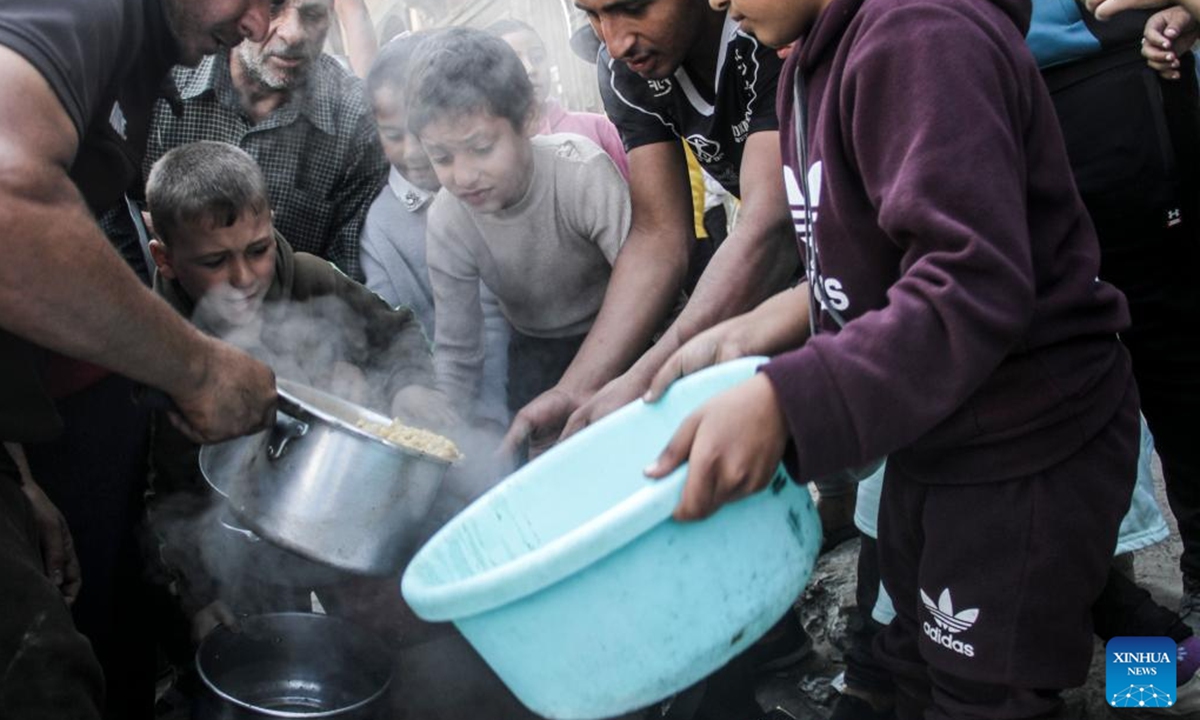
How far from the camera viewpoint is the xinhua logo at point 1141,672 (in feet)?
7.35

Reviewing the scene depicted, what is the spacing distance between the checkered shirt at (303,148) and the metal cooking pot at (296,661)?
1.74 metres

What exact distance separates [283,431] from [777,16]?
1413 millimetres

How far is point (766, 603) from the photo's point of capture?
62.3 inches

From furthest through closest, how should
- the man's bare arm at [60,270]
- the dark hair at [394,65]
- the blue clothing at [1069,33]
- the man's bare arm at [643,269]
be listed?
1. the dark hair at [394,65]
2. the man's bare arm at [643,269]
3. the blue clothing at [1069,33]
4. the man's bare arm at [60,270]

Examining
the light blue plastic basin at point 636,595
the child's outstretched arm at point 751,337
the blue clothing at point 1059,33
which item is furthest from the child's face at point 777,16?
the blue clothing at point 1059,33

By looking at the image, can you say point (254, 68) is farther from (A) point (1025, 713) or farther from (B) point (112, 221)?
(A) point (1025, 713)

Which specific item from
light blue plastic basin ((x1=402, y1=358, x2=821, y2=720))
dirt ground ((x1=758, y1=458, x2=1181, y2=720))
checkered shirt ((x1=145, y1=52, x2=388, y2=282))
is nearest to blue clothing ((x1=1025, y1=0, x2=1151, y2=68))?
light blue plastic basin ((x1=402, y1=358, x2=821, y2=720))

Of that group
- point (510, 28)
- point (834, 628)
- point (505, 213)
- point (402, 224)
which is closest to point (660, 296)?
point (505, 213)

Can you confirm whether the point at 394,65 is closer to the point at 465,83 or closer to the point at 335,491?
the point at 465,83

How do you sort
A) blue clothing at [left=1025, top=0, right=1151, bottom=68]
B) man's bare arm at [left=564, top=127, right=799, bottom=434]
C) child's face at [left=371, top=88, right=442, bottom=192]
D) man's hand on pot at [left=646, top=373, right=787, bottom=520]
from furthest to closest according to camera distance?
child's face at [left=371, top=88, right=442, bottom=192] < man's bare arm at [left=564, top=127, right=799, bottom=434] < blue clothing at [left=1025, top=0, right=1151, bottom=68] < man's hand on pot at [left=646, top=373, right=787, bottom=520]

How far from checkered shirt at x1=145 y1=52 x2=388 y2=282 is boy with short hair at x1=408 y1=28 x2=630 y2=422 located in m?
0.77

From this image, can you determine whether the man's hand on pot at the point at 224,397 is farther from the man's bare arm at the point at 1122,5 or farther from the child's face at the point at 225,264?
the man's bare arm at the point at 1122,5

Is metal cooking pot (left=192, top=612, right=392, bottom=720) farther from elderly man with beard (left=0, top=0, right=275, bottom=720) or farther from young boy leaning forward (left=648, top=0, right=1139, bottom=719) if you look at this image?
young boy leaning forward (left=648, top=0, right=1139, bottom=719)

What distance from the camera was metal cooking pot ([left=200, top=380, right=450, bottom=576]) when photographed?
2.23 meters
